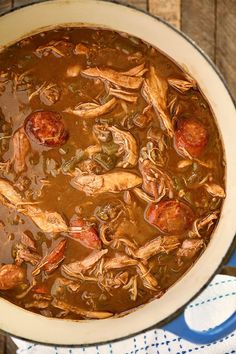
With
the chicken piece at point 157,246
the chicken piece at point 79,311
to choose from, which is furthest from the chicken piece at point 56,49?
the chicken piece at point 79,311

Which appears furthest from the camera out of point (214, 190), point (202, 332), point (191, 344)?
point (191, 344)

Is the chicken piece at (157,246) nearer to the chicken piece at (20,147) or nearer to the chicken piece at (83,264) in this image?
the chicken piece at (83,264)

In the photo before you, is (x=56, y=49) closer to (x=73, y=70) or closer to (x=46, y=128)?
(x=73, y=70)

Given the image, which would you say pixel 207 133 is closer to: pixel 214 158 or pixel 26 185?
pixel 214 158

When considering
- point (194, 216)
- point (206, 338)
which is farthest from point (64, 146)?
point (206, 338)

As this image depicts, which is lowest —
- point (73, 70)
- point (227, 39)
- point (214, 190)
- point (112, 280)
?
point (112, 280)

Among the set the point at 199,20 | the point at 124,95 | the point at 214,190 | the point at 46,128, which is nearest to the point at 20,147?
the point at 46,128

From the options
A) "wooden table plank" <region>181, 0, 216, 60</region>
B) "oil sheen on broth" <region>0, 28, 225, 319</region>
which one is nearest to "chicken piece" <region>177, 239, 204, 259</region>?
"oil sheen on broth" <region>0, 28, 225, 319</region>
